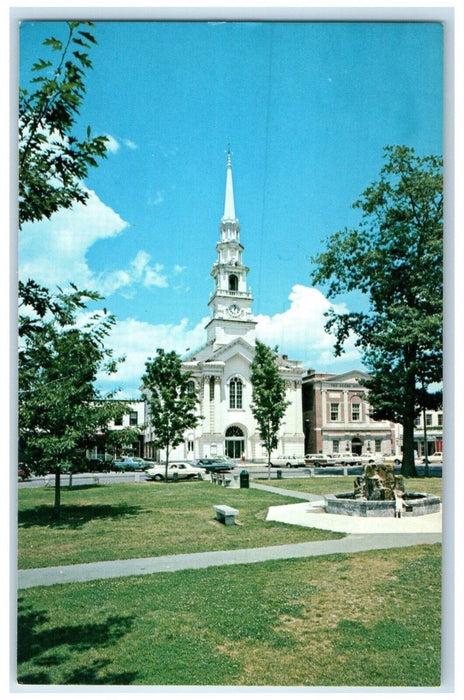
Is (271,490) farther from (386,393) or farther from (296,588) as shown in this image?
(296,588)

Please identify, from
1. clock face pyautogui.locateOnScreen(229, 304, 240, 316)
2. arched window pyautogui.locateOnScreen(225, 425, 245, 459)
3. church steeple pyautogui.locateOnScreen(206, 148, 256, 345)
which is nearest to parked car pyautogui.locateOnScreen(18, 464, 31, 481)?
church steeple pyautogui.locateOnScreen(206, 148, 256, 345)

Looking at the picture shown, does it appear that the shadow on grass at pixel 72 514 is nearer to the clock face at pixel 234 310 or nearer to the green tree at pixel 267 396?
the green tree at pixel 267 396

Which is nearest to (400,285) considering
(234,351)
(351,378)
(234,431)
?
(351,378)

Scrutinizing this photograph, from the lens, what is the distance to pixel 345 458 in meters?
13.1

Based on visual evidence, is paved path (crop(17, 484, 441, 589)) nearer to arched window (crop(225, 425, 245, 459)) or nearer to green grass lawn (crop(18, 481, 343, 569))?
green grass lawn (crop(18, 481, 343, 569))

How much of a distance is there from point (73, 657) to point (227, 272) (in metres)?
6.88

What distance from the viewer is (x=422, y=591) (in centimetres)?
571

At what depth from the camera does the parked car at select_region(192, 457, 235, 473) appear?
56.9 feet

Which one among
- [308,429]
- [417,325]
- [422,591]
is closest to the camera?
[422,591]

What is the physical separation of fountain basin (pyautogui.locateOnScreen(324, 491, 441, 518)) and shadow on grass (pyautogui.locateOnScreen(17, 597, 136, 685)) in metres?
5.99

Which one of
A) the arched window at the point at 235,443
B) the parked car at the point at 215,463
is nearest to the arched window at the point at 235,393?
the arched window at the point at 235,443

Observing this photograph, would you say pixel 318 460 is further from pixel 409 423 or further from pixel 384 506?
pixel 384 506

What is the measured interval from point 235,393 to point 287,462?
283 cm
